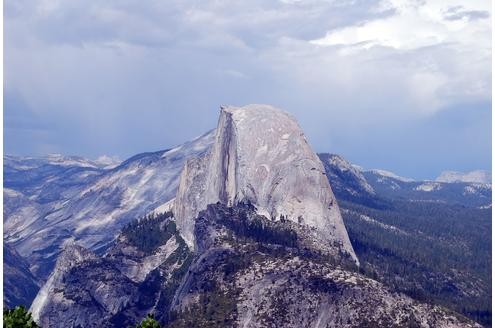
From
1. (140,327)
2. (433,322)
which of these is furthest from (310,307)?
(140,327)

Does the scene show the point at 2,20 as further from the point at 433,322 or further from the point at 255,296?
the point at 255,296

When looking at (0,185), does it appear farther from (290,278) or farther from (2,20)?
(290,278)

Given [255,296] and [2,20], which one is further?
[255,296]

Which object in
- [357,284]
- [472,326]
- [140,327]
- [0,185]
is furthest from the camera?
[357,284]

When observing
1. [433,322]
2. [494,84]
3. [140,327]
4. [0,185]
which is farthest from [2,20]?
[433,322]

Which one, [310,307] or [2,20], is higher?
[2,20]

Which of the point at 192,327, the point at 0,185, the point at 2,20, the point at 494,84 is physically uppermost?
the point at 2,20

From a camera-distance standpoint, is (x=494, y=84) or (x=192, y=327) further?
(x=192, y=327)

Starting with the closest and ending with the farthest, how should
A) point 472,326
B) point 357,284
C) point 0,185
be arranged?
point 0,185
point 472,326
point 357,284

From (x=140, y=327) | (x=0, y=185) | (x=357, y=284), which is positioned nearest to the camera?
(x=0, y=185)
